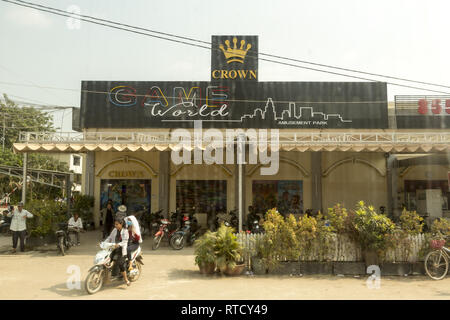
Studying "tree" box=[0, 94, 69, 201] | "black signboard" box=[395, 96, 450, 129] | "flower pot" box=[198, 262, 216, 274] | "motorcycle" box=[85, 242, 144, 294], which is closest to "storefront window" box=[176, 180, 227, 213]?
→ "flower pot" box=[198, 262, 216, 274]

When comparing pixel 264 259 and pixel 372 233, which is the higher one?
pixel 372 233

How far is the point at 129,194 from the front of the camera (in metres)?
18.2

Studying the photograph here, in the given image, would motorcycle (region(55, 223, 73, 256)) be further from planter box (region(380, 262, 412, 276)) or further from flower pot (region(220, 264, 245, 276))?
planter box (region(380, 262, 412, 276))

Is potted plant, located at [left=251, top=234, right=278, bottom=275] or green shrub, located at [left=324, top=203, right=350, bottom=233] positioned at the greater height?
green shrub, located at [left=324, top=203, right=350, bottom=233]

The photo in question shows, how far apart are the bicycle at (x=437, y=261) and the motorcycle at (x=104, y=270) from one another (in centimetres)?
654

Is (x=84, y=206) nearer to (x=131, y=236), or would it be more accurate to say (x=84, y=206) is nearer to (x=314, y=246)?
(x=131, y=236)

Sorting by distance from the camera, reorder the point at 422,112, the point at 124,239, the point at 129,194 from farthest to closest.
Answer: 1. the point at 422,112
2. the point at 129,194
3. the point at 124,239

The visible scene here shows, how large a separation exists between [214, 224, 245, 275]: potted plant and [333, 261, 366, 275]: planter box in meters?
2.32

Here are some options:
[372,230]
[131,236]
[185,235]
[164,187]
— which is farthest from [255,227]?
[164,187]

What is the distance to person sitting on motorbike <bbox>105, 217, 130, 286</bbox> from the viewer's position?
706cm

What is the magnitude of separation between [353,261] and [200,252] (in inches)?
145

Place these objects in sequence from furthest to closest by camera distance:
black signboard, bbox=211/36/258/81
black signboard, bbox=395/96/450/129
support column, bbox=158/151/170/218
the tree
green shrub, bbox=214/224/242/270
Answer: the tree, black signboard, bbox=211/36/258/81, black signboard, bbox=395/96/450/129, support column, bbox=158/151/170/218, green shrub, bbox=214/224/242/270

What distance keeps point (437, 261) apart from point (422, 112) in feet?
46.7
